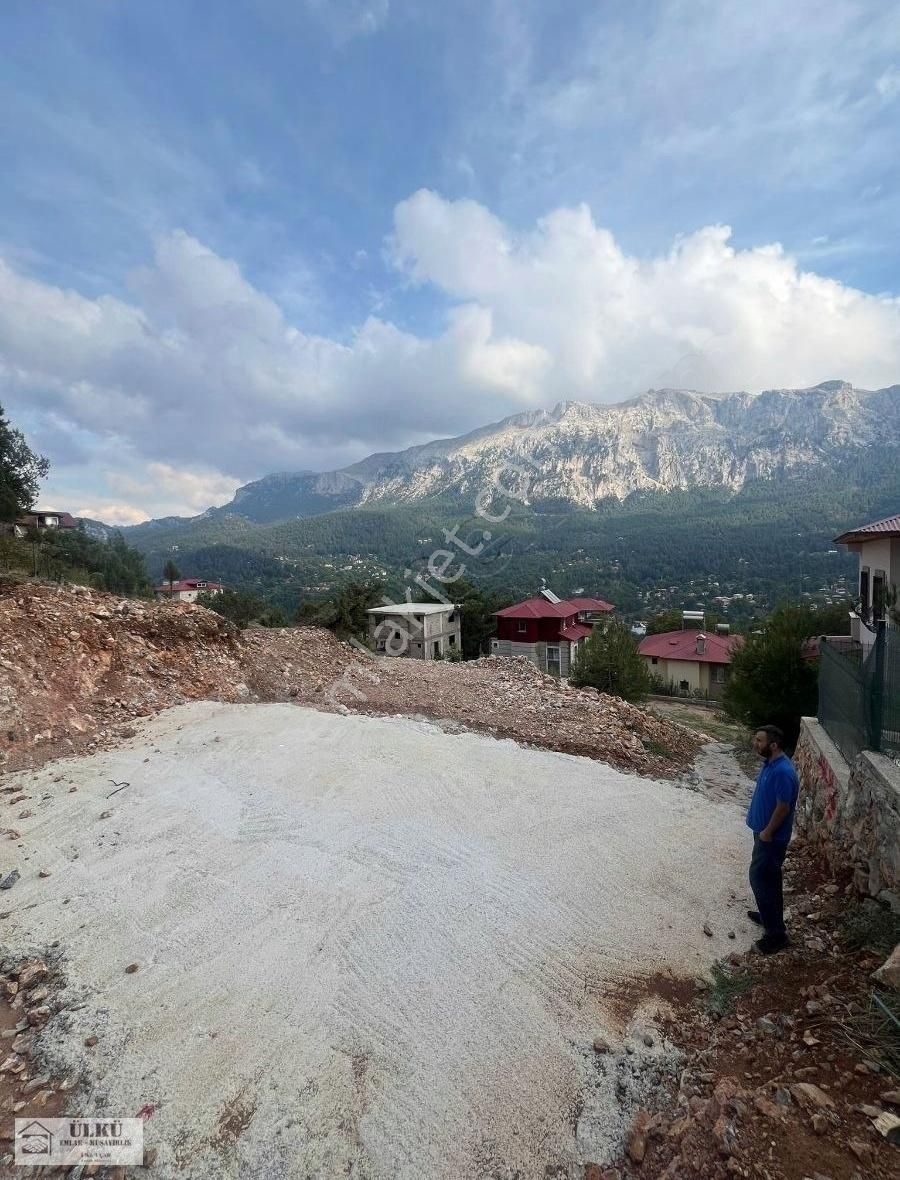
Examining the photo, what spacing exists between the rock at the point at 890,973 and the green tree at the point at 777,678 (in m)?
10.8

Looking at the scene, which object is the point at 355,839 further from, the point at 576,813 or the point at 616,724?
the point at 616,724

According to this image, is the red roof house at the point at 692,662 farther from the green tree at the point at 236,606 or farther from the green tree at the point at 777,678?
the green tree at the point at 236,606

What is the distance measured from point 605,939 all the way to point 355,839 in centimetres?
245

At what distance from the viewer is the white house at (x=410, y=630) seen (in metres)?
27.1

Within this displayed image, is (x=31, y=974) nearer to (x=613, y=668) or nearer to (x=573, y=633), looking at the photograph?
(x=613, y=668)

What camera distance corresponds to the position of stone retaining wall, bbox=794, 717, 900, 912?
350cm

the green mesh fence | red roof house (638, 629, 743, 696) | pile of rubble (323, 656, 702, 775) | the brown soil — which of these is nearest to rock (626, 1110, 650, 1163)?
the brown soil

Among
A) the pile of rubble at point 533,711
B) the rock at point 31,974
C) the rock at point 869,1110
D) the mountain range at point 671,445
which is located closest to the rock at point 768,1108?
the rock at point 869,1110

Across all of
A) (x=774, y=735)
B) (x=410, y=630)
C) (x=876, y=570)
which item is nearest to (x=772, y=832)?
(x=774, y=735)

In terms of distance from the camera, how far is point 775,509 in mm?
115562

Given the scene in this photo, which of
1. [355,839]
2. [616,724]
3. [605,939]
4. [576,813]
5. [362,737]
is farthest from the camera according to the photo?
[616,724]

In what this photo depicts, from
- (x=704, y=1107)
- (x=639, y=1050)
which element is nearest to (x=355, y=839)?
(x=639, y=1050)

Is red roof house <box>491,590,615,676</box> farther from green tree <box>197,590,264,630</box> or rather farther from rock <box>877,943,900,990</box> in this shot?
rock <box>877,943,900,990</box>

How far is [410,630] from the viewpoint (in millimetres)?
27391
